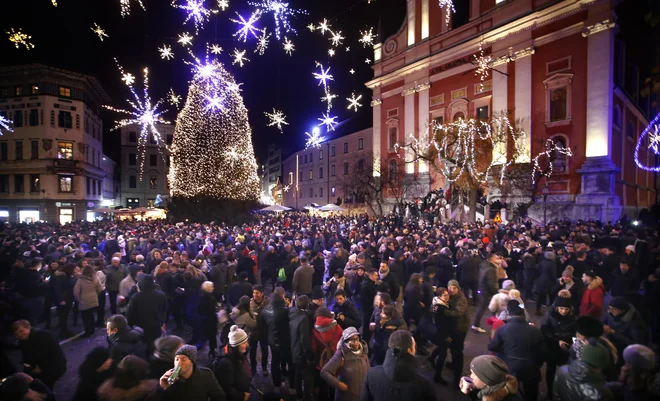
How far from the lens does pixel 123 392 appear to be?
3391 mm

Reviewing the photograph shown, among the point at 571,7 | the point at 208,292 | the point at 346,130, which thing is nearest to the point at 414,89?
the point at 571,7

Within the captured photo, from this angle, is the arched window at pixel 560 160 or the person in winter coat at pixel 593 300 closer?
the person in winter coat at pixel 593 300

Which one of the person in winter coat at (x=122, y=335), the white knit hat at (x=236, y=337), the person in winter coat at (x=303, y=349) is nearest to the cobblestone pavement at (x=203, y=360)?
the person in winter coat at (x=303, y=349)

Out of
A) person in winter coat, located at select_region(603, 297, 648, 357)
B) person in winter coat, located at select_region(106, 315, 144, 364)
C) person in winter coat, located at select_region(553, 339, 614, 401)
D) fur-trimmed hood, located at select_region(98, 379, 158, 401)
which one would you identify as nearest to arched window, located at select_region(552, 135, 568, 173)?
person in winter coat, located at select_region(603, 297, 648, 357)

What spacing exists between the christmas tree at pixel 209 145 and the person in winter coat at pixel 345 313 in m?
23.4

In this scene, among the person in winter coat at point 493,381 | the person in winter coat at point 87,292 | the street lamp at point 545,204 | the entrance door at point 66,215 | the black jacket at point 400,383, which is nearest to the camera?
the person in winter coat at point 493,381

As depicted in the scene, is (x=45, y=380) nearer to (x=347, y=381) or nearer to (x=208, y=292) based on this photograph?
(x=208, y=292)

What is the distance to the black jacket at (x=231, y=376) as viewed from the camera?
160 inches

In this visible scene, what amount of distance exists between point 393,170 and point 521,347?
33.8 m

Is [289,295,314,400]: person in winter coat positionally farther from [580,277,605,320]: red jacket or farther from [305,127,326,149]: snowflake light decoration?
[305,127,326,149]: snowflake light decoration

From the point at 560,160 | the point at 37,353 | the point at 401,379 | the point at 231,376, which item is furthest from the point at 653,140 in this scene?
the point at 37,353

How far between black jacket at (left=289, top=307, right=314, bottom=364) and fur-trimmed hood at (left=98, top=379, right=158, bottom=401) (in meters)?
2.05

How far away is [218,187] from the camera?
2795 centimetres

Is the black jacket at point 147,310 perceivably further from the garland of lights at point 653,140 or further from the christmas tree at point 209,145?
the christmas tree at point 209,145
